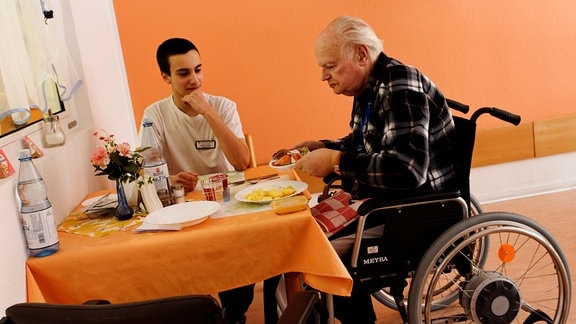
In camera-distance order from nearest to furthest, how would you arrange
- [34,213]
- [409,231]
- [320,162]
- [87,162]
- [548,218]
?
[34,213] → [409,231] → [320,162] → [87,162] → [548,218]

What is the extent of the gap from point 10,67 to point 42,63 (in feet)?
1.09

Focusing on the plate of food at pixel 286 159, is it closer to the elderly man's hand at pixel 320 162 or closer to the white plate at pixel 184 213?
the elderly man's hand at pixel 320 162

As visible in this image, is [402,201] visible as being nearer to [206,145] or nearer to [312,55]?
[206,145]

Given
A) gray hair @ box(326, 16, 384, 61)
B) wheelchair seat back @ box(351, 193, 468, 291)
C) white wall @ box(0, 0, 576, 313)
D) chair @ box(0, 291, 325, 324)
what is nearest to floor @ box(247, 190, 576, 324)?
white wall @ box(0, 0, 576, 313)

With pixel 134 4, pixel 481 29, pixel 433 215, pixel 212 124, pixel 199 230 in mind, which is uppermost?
pixel 134 4

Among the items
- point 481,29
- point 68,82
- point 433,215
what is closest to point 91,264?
point 433,215

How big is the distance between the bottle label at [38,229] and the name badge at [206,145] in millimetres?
983

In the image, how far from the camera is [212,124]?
2.25 meters

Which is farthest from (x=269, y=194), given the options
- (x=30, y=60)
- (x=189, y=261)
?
(x=30, y=60)

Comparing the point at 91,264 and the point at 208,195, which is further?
the point at 208,195

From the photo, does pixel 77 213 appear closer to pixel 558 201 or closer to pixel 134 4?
pixel 134 4

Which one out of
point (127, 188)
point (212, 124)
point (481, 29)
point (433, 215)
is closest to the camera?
point (433, 215)

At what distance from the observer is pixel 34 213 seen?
1.50 metres

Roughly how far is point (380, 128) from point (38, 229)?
1081 mm
